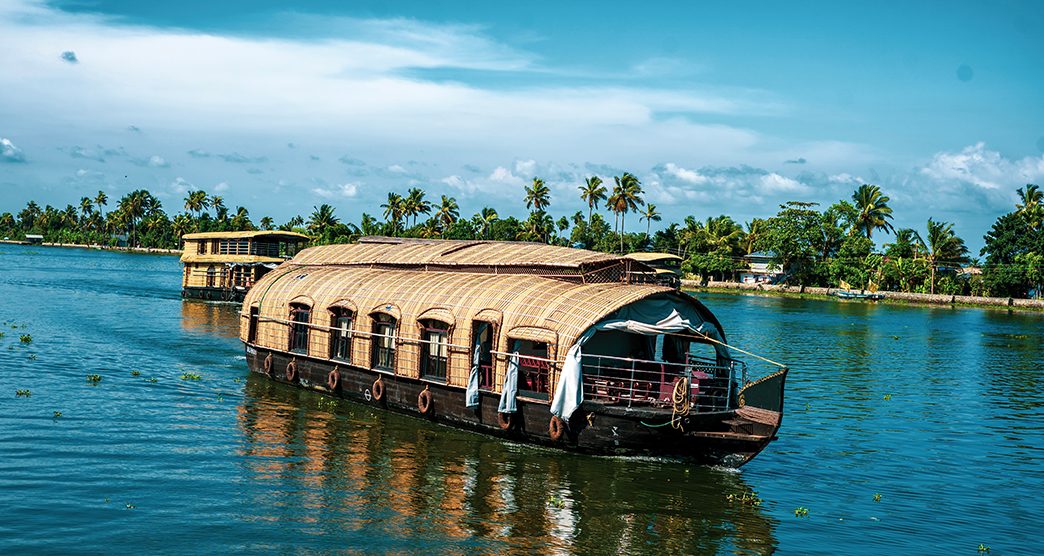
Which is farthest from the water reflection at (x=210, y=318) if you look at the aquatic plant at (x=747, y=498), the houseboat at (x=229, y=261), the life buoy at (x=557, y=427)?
the aquatic plant at (x=747, y=498)

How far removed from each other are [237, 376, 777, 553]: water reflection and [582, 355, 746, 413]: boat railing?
1.46 m

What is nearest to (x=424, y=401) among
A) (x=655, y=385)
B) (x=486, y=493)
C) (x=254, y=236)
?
(x=486, y=493)

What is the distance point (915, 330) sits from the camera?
6069cm

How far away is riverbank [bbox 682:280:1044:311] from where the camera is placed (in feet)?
289

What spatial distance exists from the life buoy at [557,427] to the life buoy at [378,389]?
593 cm

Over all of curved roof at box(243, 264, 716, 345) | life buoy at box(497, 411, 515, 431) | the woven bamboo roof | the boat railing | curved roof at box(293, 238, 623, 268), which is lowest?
life buoy at box(497, 411, 515, 431)

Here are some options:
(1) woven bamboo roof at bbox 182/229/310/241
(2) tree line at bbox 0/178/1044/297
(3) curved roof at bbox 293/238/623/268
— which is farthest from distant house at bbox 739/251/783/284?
(3) curved roof at bbox 293/238/623/268

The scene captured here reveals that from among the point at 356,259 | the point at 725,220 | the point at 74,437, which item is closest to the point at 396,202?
the point at 725,220

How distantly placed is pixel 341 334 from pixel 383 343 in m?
2.05

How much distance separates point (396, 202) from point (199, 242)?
50.9 meters

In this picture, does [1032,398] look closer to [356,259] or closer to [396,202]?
[356,259]

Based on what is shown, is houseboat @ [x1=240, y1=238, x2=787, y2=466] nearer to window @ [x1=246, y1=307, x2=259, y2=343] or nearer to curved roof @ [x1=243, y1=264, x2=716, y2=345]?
curved roof @ [x1=243, y1=264, x2=716, y2=345]

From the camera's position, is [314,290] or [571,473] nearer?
[571,473]

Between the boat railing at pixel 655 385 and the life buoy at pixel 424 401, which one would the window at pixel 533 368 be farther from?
the life buoy at pixel 424 401
